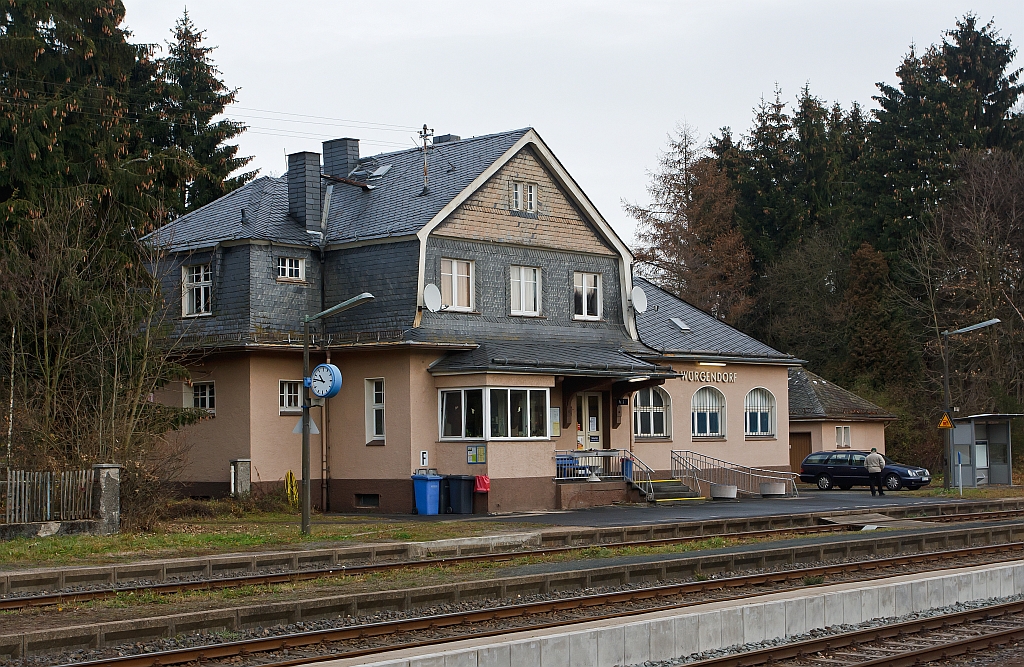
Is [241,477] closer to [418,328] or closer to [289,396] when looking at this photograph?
[289,396]

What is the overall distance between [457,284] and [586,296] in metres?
4.86

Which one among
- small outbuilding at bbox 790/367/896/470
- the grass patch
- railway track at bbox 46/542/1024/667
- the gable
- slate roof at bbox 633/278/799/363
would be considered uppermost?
the gable

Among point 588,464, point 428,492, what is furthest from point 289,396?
point 588,464

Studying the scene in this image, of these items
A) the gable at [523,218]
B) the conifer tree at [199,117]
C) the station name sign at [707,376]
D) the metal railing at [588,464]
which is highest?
the conifer tree at [199,117]

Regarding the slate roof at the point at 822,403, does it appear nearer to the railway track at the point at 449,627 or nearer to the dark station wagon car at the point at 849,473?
the dark station wagon car at the point at 849,473

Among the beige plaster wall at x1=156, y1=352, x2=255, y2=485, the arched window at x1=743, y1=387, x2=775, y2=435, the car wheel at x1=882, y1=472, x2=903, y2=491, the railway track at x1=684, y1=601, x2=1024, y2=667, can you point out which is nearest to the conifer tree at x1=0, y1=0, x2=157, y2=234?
the beige plaster wall at x1=156, y1=352, x2=255, y2=485

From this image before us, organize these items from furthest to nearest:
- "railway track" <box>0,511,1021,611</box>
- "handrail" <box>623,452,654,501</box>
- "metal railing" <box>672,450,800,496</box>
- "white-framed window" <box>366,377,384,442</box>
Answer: "metal railing" <box>672,450,800,496</box> < "handrail" <box>623,452,654,501</box> < "white-framed window" <box>366,377,384,442</box> < "railway track" <box>0,511,1021,611</box>

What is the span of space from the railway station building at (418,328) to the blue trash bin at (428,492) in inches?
15.9

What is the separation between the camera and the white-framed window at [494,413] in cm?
3194

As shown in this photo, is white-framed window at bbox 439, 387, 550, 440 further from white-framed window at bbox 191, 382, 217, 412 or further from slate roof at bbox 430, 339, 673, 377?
white-framed window at bbox 191, 382, 217, 412

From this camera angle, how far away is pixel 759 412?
137 feet

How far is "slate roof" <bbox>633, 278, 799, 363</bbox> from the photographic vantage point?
3941cm

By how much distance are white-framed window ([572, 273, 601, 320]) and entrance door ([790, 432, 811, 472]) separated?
53.6 ft

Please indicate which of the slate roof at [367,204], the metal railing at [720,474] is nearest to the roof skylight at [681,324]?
the metal railing at [720,474]
